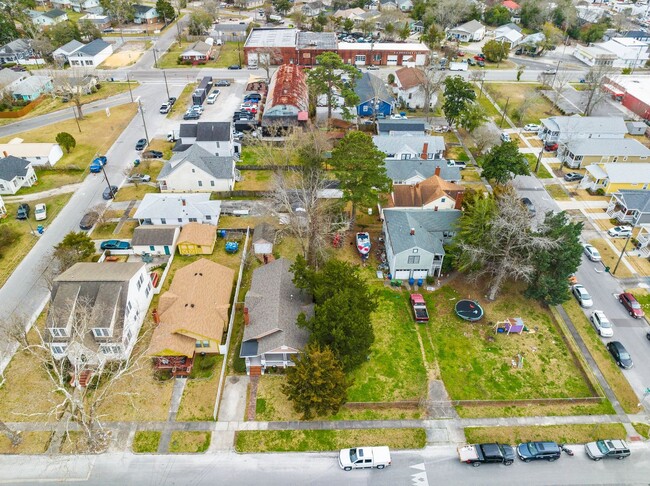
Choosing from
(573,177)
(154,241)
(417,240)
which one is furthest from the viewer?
(573,177)

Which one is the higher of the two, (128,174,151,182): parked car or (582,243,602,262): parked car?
(128,174,151,182): parked car

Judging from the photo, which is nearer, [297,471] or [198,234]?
[297,471]

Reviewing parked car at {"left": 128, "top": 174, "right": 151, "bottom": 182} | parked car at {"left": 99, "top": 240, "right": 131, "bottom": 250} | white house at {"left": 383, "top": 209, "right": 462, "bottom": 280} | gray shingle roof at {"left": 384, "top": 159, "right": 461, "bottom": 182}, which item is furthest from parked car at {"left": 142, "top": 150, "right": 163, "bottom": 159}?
white house at {"left": 383, "top": 209, "right": 462, "bottom": 280}

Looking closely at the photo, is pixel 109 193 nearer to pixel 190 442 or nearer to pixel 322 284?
pixel 322 284

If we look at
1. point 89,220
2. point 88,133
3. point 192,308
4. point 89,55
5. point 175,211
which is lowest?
point 88,133

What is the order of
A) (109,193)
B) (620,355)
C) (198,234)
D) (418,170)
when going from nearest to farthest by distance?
(620,355), (198,234), (109,193), (418,170)

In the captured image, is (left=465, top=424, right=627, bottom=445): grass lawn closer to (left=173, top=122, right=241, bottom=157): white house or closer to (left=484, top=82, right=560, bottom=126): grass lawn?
(left=173, top=122, right=241, bottom=157): white house

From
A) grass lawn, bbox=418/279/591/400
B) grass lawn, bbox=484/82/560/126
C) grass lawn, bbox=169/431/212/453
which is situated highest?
grass lawn, bbox=484/82/560/126

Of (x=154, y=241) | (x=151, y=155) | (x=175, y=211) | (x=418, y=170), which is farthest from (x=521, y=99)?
(x=154, y=241)
